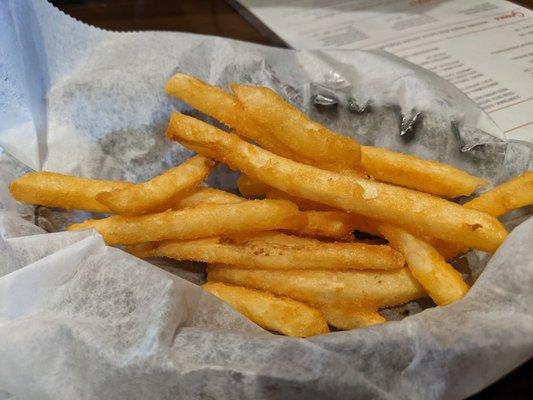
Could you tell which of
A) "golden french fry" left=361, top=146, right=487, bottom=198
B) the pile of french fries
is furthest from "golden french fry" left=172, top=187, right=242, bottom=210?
"golden french fry" left=361, top=146, right=487, bottom=198

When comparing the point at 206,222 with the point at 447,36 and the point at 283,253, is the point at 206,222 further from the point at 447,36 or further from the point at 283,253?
the point at 447,36

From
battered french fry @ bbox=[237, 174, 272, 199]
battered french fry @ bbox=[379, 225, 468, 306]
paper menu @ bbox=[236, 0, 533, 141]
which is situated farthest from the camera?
paper menu @ bbox=[236, 0, 533, 141]

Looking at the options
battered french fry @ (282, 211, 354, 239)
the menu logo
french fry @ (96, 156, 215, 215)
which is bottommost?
battered french fry @ (282, 211, 354, 239)

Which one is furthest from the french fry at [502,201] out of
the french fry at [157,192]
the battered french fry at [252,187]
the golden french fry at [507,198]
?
the french fry at [157,192]

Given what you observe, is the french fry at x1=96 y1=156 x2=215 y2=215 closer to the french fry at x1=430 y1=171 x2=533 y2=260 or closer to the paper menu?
the french fry at x1=430 y1=171 x2=533 y2=260

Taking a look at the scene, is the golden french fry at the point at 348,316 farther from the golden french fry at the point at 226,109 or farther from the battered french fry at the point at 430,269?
the golden french fry at the point at 226,109

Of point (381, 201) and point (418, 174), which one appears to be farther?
point (418, 174)

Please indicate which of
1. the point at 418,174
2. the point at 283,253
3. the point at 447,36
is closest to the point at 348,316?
the point at 283,253
